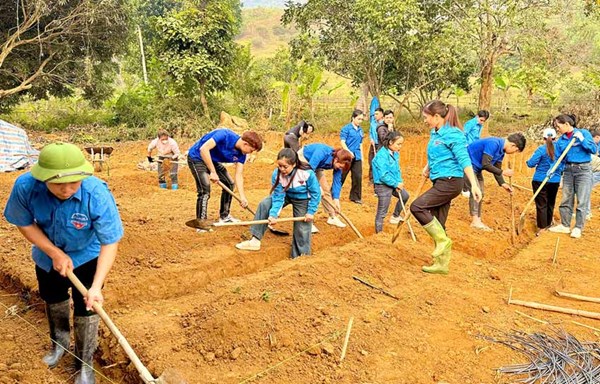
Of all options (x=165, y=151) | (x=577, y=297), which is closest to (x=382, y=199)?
(x=577, y=297)

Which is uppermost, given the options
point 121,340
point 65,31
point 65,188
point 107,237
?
point 65,31

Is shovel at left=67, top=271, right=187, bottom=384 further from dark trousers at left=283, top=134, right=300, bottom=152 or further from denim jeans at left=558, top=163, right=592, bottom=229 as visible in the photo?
denim jeans at left=558, top=163, right=592, bottom=229

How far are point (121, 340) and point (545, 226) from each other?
6657 mm

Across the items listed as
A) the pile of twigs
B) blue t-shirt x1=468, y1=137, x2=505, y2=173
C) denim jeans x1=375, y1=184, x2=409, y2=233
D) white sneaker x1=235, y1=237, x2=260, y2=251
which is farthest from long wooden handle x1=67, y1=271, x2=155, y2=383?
blue t-shirt x1=468, y1=137, x2=505, y2=173

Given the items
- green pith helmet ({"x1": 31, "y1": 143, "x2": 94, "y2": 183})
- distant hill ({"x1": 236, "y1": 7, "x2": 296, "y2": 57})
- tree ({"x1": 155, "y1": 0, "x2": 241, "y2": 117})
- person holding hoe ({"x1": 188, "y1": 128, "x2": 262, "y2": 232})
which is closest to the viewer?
green pith helmet ({"x1": 31, "y1": 143, "x2": 94, "y2": 183})

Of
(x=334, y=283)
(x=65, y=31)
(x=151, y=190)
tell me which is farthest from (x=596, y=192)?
(x=65, y=31)

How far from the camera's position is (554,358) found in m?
3.42

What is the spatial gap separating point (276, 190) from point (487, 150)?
3.11 metres

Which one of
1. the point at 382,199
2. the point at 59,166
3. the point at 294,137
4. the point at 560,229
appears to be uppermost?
the point at 59,166

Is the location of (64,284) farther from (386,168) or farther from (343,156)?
(386,168)

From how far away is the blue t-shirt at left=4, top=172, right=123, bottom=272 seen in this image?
2898 mm

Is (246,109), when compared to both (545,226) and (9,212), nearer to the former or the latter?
(545,226)

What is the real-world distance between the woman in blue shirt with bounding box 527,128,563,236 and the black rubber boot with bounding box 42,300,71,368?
634 centimetres

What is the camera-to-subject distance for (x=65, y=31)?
14.7 m
